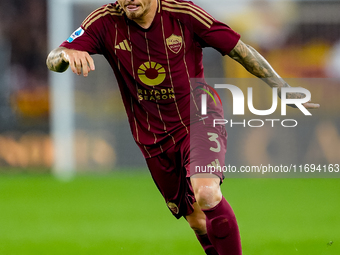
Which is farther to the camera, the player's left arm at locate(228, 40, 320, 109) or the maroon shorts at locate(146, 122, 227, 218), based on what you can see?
the player's left arm at locate(228, 40, 320, 109)

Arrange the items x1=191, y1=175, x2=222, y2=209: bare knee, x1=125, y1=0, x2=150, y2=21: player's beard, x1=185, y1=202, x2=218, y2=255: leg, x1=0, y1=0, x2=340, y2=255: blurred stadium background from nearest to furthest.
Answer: x1=191, y1=175, x2=222, y2=209: bare knee → x1=125, y1=0, x2=150, y2=21: player's beard → x1=185, y1=202, x2=218, y2=255: leg → x1=0, y1=0, x2=340, y2=255: blurred stadium background

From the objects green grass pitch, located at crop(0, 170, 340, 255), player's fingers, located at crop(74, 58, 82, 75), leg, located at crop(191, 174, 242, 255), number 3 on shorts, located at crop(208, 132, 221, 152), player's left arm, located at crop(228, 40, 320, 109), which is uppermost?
player's fingers, located at crop(74, 58, 82, 75)

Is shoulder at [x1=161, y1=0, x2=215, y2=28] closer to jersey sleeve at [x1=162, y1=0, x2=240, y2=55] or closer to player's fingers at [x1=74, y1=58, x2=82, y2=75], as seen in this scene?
jersey sleeve at [x1=162, y1=0, x2=240, y2=55]

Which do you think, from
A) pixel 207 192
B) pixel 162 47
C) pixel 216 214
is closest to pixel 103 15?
pixel 162 47

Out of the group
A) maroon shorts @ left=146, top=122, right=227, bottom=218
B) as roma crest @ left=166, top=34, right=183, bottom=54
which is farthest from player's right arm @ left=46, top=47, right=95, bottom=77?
maroon shorts @ left=146, top=122, right=227, bottom=218

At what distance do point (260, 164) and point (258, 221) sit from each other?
3.34 meters

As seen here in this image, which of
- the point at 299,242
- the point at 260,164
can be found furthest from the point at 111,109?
the point at 299,242

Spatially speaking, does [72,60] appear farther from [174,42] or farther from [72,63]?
[174,42]

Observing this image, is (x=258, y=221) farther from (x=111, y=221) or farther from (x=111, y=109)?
(x=111, y=109)

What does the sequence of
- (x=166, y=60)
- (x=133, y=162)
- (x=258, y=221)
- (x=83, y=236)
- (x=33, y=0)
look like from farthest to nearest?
(x=33, y=0)
(x=133, y=162)
(x=258, y=221)
(x=83, y=236)
(x=166, y=60)

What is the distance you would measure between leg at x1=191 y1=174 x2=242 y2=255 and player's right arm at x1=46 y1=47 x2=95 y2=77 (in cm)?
94

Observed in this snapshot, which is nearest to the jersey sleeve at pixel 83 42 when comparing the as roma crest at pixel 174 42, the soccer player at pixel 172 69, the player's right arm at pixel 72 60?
the soccer player at pixel 172 69

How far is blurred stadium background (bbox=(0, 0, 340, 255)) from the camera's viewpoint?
710 centimetres

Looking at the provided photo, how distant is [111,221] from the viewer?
6676mm
